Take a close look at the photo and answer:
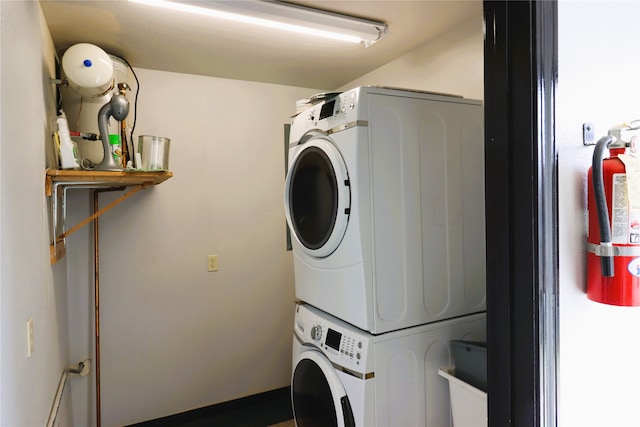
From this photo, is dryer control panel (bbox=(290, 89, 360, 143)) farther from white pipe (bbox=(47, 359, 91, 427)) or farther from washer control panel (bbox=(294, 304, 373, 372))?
white pipe (bbox=(47, 359, 91, 427))

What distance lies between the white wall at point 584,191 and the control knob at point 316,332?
1.10 m

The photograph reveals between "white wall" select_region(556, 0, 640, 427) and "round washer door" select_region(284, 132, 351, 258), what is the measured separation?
33.5 inches

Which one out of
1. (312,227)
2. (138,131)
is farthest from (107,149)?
(312,227)

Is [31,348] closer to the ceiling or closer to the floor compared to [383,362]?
closer to the ceiling

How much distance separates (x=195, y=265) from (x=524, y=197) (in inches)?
93.5

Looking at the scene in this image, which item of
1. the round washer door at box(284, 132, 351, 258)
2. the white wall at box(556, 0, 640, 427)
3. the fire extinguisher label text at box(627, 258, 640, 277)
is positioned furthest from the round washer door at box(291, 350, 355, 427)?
the fire extinguisher label text at box(627, 258, 640, 277)

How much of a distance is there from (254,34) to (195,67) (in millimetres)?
677

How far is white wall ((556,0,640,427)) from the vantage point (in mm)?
919

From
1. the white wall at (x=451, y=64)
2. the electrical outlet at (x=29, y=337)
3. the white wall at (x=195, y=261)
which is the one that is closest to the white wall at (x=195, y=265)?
the white wall at (x=195, y=261)

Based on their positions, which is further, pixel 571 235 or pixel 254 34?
pixel 254 34

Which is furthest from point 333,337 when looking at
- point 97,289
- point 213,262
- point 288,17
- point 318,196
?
point 97,289

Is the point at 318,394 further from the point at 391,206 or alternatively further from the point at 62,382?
the point at 62,382

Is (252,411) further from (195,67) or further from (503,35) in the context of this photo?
(503,35)

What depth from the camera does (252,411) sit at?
9.52ft
